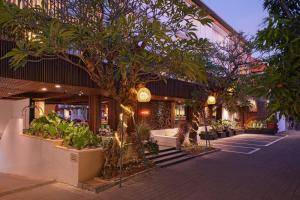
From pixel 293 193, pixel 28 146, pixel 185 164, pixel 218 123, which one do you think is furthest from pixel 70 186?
pixel 218 123

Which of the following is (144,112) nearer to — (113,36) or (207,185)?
(207,185)

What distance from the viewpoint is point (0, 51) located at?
30.1 feet

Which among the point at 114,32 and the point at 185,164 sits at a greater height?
the point at 114,32

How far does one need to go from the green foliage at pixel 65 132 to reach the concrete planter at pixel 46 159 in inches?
10.6

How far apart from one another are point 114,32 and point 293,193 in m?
7.00

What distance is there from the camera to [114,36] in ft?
24.6

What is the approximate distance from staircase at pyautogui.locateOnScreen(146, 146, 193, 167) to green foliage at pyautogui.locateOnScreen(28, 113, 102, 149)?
10.3ft

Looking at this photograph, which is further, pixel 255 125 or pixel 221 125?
pixel 255 125

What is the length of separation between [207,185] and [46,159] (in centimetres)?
562

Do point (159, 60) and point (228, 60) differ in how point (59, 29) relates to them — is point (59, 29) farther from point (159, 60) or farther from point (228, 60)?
point (228, 60)

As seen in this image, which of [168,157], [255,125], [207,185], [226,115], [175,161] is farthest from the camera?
[255,125]

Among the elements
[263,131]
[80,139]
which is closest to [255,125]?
[263,131]

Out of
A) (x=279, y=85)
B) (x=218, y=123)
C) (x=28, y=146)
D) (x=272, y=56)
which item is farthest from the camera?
(x=218, y=123)

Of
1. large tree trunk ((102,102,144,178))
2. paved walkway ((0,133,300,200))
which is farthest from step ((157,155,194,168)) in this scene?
large tree trunk ((102,102,144,178))
